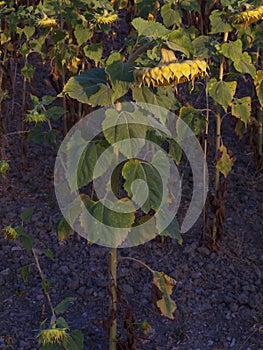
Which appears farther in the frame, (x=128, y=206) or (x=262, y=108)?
(x=262, y=108)

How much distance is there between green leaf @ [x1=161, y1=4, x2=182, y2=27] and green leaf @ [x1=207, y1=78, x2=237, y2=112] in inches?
18.3

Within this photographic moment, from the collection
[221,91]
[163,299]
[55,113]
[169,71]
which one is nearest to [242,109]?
[221,91]

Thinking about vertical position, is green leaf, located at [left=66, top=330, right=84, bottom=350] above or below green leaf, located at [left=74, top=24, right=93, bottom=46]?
below

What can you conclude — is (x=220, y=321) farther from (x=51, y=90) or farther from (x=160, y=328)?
(x=51, y=90)

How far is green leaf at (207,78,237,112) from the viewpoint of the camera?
9.92ft

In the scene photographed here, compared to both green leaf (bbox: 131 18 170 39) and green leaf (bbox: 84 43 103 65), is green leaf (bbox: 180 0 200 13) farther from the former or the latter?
green leaf (bbox: 131 18 170 39)

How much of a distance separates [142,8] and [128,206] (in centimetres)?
161

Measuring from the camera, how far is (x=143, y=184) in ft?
7.02

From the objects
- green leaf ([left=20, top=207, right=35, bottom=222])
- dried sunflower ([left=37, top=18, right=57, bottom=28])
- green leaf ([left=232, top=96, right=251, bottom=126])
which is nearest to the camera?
green leaf ([left=20, top=207, right=35, bottom=222])

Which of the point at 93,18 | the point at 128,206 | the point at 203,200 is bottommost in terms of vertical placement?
the point at 203,200

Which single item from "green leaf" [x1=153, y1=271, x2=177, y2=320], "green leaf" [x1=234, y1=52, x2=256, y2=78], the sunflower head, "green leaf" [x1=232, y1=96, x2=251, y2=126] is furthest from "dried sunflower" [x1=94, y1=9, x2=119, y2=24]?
"green leaf" [x1=153, y1=271, x2=177, y2=320]

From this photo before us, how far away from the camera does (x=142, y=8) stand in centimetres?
355

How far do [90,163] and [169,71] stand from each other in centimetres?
46

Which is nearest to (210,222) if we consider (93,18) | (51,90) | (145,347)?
(145,347)
